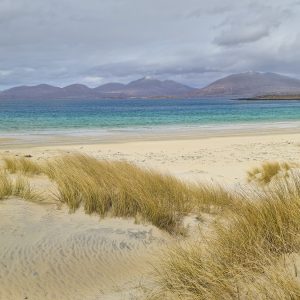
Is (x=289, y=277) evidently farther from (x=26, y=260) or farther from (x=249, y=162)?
(x=249, y=162)

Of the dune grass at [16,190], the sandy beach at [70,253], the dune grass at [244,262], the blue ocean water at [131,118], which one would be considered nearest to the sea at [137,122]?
the blue ocean water at [131,118]

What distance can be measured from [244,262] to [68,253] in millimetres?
2132

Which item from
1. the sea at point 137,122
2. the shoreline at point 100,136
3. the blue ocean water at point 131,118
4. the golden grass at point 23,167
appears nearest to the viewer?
the golden grass at point 23,167

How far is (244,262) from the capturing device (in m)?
3.36

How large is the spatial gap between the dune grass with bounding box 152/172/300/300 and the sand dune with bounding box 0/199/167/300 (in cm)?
56

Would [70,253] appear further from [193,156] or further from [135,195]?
[193,156]

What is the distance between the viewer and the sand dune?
4.02 meters

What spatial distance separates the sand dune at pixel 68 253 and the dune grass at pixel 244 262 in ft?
1.84

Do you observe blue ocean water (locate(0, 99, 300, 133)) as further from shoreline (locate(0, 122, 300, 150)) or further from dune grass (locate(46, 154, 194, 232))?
dune grass (locate(46, 154, 194, 232))

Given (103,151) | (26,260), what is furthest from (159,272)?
(103,151)

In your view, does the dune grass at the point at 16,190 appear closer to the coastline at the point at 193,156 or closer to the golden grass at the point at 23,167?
the golden grass at the point at 23,167

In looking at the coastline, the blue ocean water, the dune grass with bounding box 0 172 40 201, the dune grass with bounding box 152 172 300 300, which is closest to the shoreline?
the coastline

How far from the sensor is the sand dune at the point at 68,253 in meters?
4.02

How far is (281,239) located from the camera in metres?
3.39
